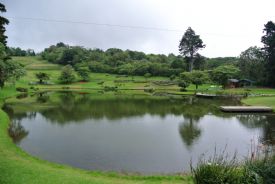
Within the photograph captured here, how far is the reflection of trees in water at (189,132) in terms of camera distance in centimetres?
2131

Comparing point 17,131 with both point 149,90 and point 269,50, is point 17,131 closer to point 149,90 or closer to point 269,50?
point 149,90

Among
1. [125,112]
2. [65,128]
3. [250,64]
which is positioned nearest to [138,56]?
[250,64]

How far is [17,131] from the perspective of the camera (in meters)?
23.0

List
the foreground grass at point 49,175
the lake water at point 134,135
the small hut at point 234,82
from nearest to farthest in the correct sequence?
the foreground grass at point 49,175 → the lake water at point 134,135 → the small hut at point 234,82

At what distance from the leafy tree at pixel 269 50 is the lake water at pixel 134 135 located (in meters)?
33.9

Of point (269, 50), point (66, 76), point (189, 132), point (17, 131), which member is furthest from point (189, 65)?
point (17, 131)

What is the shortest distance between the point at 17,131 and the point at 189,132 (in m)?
14.5

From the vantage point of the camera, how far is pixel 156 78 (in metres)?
86.8

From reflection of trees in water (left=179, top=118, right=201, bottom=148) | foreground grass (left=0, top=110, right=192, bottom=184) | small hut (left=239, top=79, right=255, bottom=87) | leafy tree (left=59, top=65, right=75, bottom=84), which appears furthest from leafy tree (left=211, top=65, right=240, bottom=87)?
foreground grass (left=0, top=110, right=192, bottom=184)

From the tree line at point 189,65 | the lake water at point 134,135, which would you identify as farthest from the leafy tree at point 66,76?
the lake water at point 134,135

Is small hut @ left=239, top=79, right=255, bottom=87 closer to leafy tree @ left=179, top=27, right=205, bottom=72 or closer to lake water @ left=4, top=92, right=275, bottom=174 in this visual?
leafy tree @ left=179, top=27, right=205, bottom=72

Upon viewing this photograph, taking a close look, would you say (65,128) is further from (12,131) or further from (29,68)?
(29,68)

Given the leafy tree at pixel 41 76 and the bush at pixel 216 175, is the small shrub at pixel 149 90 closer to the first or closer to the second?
the leafy tree at pixel 41 76

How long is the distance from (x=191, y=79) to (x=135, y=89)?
13.6m
